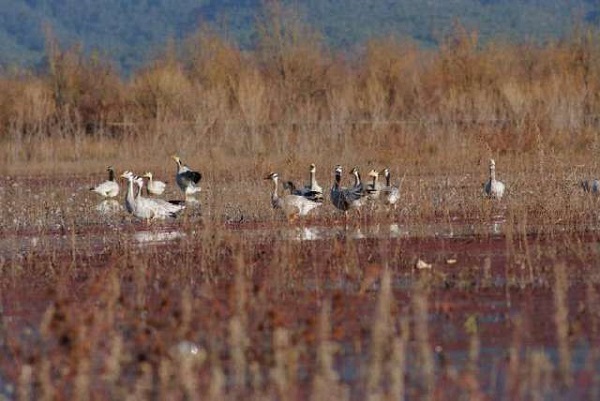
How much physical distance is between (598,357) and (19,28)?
18018cm

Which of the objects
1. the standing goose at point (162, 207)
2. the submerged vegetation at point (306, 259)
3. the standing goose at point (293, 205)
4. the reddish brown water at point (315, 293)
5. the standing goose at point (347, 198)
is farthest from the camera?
the standing goose at point (162, 207)

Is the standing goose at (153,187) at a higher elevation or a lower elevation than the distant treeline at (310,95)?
lower

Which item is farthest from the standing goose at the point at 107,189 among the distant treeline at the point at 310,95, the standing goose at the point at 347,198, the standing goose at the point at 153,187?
the standing goose at the point at 347,198

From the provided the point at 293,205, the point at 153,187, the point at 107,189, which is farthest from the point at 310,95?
the point at 293,205

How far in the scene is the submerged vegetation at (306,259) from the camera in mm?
8430

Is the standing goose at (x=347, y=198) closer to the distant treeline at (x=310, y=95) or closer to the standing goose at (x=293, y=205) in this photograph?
the standing goose at (x=293, y=205)

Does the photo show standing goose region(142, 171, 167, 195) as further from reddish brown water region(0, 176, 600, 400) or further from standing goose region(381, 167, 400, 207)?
reddish brown water region(0, 176, 600, 400)

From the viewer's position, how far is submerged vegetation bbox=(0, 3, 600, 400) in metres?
8.43

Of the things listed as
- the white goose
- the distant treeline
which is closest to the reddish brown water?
the white goose

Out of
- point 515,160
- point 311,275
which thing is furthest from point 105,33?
point 311,275

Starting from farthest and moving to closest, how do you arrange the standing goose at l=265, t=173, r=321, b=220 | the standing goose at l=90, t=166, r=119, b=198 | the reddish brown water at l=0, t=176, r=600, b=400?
the standing goose at l=90, t=166, r=119, b=198 < the standing goose at l=265, t=173, r=321, b=220 < the reddish brown water at l=0, t=176, r=600, b=400

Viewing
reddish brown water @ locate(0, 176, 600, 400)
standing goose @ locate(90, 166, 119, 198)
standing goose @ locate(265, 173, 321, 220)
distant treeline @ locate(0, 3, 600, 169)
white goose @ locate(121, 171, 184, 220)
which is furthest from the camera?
distant treeline @ locate(0, 3, 600, 169)

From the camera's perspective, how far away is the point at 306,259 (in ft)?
44.0

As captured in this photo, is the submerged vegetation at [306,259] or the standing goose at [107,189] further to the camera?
the standing goose at [107,189]
